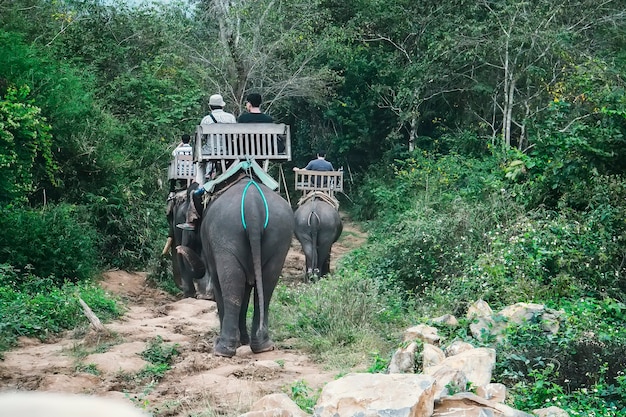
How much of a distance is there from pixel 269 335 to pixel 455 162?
13.6 meters

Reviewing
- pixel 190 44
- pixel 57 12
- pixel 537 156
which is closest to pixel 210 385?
pixel 537 156

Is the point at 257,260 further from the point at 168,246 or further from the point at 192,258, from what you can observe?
the point at 168,246

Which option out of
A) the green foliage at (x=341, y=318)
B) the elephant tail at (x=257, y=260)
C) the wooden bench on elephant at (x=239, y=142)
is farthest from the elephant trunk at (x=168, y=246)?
the elephant tail at (x=257, y=260)

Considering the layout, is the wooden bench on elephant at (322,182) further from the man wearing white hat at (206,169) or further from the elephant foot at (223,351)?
the elephant foot at (223,351)

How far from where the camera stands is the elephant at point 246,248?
8695 mm

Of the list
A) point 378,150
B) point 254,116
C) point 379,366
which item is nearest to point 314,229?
point 254,116

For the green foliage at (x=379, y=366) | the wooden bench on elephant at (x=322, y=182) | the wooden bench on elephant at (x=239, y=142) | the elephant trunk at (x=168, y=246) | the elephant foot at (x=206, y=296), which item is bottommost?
the elephant foot at (x=206, y=296)

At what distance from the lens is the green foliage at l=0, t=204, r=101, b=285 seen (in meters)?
12.3

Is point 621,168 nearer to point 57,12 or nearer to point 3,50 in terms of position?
point 3,50

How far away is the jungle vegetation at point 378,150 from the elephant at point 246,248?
78cm

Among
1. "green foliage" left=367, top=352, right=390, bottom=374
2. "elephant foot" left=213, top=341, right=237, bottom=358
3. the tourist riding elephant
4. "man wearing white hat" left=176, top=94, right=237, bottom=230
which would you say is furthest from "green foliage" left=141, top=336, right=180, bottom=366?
the tourist riding elephant

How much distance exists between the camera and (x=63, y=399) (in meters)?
1.41

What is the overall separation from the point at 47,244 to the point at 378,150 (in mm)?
17519

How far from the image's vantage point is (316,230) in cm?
1662
